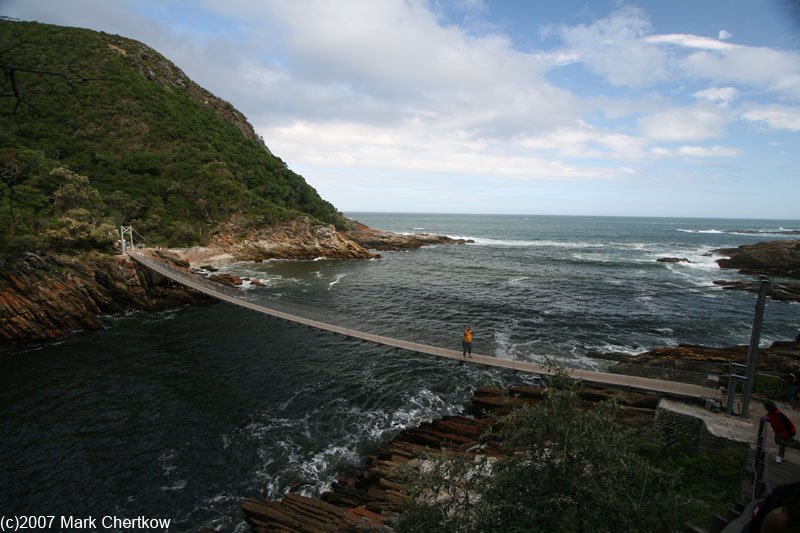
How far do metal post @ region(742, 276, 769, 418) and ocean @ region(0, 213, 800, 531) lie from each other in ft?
18.6

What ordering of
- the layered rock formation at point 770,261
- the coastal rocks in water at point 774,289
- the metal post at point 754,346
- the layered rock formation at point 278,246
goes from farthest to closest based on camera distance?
the layered rock formation at point 278,246 < the layered rock formation at point 770,261 < the coastal rocks in water at point 774,289 < the metal post at point 754,346

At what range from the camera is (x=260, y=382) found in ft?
52.9

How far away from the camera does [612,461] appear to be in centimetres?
517

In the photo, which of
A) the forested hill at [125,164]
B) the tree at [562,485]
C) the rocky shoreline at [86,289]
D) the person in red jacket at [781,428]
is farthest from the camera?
the forested hill at [125,164]

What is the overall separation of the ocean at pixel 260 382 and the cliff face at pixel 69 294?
54.2 inches

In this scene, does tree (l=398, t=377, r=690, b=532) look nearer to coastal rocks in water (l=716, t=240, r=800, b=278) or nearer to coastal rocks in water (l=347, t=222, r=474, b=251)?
coastal rocks in water (l=716, t=240, r=800, b=278)

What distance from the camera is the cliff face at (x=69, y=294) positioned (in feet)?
63.4

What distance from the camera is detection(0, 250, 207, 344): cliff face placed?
19328 millimetres

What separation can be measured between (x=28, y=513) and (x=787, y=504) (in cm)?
1505

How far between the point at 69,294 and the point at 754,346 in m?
32.0

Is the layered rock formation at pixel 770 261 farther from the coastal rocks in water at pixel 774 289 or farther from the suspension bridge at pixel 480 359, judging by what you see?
the suspension bridge at pixel 480 359

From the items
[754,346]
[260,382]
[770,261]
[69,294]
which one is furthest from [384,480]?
[770,261]

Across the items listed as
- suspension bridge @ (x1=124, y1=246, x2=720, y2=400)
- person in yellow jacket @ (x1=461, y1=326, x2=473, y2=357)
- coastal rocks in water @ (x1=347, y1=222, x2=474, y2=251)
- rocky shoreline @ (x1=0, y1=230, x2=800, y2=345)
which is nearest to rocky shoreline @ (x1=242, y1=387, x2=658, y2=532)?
suspension bridge @ (x1=124, y1=246, x2=720, y2=400)

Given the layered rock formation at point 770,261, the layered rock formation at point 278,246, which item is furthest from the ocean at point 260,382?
the layered rock formation at point 770,261
